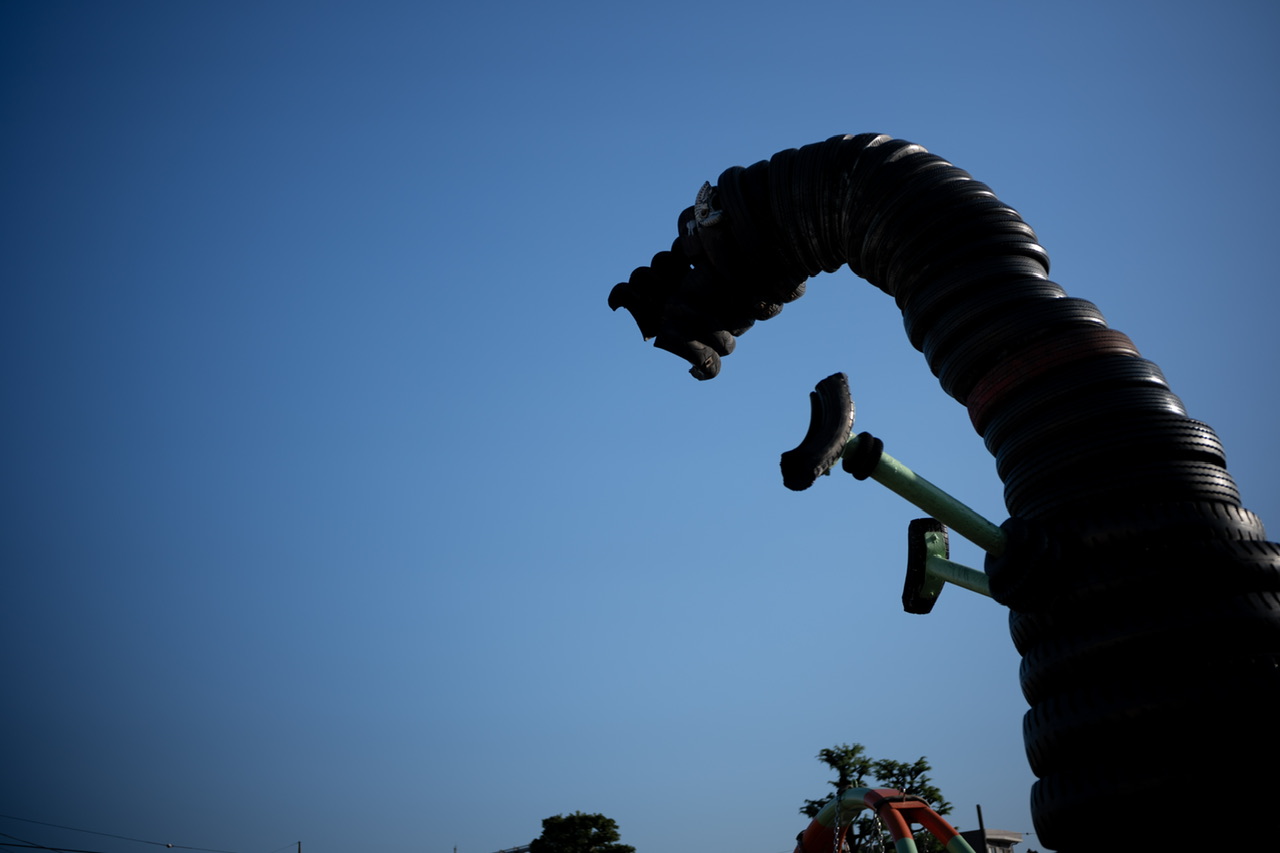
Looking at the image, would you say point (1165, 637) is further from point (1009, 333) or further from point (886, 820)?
point (886, 820)

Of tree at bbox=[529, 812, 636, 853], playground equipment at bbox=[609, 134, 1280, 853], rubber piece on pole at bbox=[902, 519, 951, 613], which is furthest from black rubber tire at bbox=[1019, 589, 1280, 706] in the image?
tree at bbox=[529, 812, 636, 853]

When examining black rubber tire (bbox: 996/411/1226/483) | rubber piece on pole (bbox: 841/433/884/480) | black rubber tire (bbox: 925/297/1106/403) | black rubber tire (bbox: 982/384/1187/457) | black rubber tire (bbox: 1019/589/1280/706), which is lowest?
black rubber tire (bbox: 1019/589/1280/706)

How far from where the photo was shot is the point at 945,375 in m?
4.90

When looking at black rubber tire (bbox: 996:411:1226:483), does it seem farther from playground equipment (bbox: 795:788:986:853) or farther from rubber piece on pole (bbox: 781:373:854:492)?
playground equipment (bbox: 795:788:986:853)

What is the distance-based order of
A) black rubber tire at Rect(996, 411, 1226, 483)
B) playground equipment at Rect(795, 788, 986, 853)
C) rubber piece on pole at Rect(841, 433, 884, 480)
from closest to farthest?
1. rubber piece on pole at Rect(841, 433, 884, 480)
2. black rubber tire at Rect(996, 411, 1226, 483)
3. playground equipment at Rect(795, 788, 986, 853)

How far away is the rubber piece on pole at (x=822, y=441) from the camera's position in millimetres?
3623

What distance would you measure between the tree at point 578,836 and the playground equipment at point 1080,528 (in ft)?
126

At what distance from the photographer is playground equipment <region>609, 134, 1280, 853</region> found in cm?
355

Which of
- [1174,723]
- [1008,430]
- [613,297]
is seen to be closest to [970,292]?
[1008,430]

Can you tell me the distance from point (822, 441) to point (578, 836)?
39569 mm

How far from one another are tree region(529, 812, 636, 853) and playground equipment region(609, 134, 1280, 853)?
126 ft

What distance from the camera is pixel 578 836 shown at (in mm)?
39281

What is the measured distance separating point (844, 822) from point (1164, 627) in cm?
1776

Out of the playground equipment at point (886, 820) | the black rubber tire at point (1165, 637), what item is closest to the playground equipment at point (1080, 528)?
the black rubber tire at point (1165, 637)
